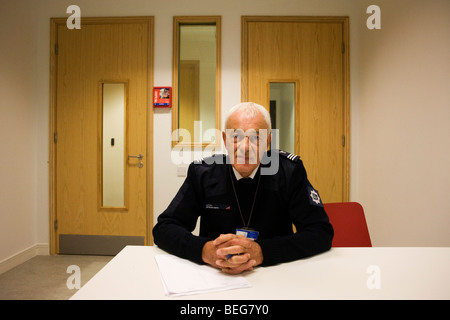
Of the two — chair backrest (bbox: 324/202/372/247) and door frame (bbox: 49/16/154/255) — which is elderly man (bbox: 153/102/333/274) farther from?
door frame (bbox: 49/16/154/255)

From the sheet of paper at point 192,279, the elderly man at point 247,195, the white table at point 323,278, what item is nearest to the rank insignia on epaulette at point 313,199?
the elderly man at point 247,195

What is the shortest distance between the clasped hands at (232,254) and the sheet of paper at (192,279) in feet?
0.08

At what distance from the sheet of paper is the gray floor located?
5.22ft

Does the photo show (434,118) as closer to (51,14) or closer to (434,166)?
(434,166)

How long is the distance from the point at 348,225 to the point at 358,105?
1800 mm

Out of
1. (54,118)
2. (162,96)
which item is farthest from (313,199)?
(54,118)

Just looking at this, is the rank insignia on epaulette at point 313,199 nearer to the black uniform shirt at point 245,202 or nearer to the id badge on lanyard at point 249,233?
the black uniform shirt at point 245,202

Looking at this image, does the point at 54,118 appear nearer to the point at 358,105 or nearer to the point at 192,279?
the point at 192,279

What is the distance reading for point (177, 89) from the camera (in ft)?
9.06

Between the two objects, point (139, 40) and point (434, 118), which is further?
point (139, 40)

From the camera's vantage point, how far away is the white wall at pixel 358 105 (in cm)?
170

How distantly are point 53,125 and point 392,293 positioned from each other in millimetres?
3156

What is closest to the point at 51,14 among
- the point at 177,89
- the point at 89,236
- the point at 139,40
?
the point at 139,40

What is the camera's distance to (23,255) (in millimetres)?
2631
